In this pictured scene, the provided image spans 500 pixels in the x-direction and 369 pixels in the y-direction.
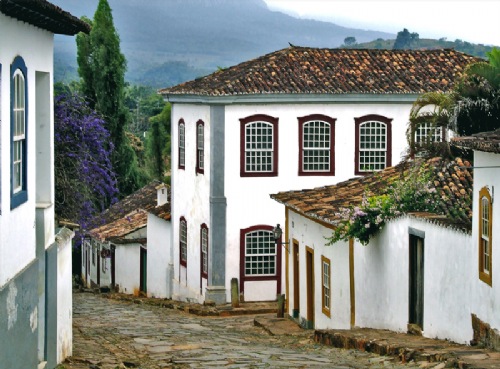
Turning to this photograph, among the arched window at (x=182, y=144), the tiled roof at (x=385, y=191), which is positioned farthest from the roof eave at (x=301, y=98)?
the tiled roof at (x=385, y=191)

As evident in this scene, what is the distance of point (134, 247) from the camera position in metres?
40.1

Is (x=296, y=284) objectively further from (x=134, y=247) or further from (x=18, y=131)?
(x=134, y=247)

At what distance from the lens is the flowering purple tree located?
1842cm

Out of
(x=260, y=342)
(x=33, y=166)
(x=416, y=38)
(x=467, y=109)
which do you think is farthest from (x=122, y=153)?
(x=416, y=38)

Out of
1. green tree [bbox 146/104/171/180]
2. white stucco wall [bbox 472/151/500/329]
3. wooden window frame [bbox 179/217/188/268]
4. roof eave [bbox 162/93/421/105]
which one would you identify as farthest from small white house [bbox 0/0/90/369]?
green tree [bbox 146/104/171/180]

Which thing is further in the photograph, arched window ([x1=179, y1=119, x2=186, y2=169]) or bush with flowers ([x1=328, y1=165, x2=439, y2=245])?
arched window ([x1=179, y1=119, x2=186, y2=169])

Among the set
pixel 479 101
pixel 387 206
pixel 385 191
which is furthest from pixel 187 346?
pixel 479 101

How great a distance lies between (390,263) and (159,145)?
148 feet

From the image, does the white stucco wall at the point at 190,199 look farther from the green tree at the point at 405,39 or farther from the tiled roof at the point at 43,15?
the green tree at the point at 405,39

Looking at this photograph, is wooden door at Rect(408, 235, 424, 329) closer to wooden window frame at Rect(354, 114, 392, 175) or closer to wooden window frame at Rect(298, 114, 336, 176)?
wooden window frame at Rect(298, 114, 336, 176)

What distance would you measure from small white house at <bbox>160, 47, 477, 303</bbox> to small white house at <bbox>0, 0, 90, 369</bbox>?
14.1 m

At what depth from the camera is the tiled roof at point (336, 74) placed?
29422 mm

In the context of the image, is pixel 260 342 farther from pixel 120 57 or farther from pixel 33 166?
pixel 120 57

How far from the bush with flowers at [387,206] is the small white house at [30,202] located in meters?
5.20
